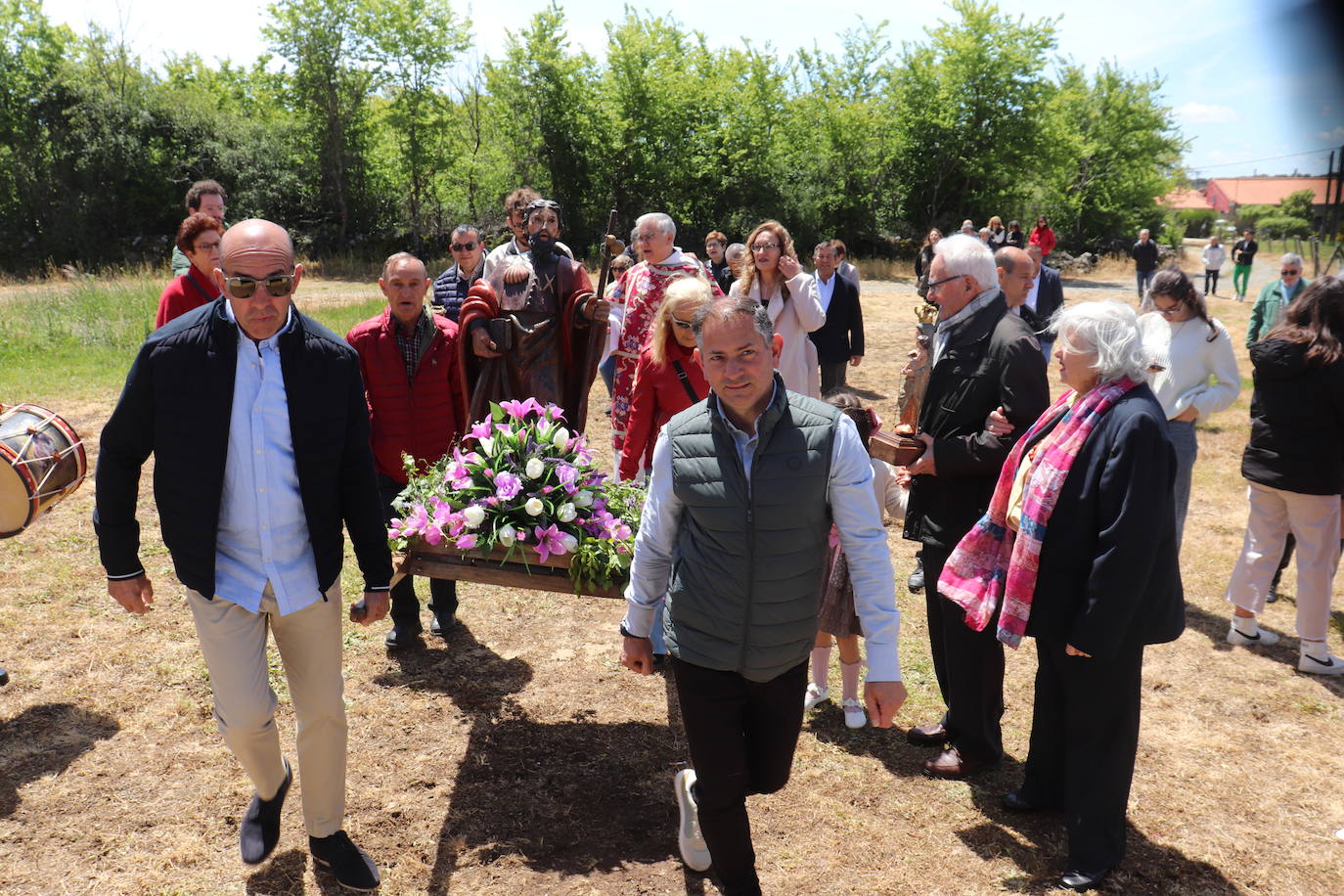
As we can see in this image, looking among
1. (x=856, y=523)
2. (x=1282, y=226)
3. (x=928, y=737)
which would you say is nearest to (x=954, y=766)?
(x=928, y=737)

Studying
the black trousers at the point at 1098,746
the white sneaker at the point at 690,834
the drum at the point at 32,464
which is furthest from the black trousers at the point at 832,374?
the drum at the point at 32,464

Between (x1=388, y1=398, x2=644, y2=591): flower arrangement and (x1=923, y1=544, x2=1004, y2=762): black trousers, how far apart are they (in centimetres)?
139

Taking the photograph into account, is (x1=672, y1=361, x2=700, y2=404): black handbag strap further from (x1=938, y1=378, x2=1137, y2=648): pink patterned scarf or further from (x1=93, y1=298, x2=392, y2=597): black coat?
(x1=93, y1=298, x2=392, y2=597): black coat

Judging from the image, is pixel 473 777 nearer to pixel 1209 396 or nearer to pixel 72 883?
pixel 72 883

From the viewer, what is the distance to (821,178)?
35875 mm

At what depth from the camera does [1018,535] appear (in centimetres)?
347

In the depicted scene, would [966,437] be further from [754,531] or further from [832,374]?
[832,374]

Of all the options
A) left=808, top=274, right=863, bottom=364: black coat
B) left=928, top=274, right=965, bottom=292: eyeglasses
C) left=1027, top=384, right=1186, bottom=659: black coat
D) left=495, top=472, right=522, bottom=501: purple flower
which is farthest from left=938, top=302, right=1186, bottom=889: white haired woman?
left=808, top=274, right=863, bottom=364: black coat

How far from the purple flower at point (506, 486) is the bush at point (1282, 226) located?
112ft

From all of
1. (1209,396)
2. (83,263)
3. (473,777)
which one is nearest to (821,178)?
(83,263)

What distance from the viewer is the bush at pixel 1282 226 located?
3256 centimetres

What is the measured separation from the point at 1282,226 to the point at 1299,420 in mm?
42712

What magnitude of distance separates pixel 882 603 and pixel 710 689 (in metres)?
0.59

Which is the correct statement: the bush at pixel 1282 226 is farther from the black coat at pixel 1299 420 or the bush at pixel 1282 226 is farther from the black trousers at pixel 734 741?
the black trousers at pixel 734 741
